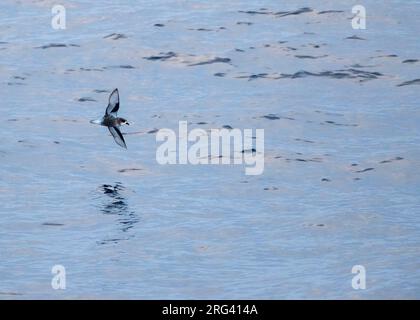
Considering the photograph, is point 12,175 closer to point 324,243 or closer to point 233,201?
point 233,201

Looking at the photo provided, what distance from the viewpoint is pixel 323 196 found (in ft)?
86.5

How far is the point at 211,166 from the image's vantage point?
92.1 feet

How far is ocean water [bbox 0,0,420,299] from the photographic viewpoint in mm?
22859

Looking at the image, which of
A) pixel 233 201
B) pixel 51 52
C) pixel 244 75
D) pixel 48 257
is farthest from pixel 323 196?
pixel 51 52

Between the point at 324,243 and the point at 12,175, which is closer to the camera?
the point at 324,243

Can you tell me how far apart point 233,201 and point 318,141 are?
4562 millimetres

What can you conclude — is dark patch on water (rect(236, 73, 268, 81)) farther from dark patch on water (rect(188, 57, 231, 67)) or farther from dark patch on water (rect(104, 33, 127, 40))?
dark patch on water (rect(104, 33, 127, 40))

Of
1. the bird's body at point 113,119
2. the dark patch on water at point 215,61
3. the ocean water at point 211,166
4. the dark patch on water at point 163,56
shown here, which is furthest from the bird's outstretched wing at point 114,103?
the dark patch on water at point 163,56

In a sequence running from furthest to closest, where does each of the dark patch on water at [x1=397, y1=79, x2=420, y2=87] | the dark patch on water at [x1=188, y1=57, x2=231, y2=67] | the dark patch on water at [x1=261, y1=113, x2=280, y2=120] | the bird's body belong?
the dark patch on water at [x1=188, y1=57, x2=231, y2=67] → the dark patch on water at [x1=397, y1=79, x2=420, y2=87] → the dark patch on water at [x1=261, y1=113, x2=280, y2=120] → the bird's body

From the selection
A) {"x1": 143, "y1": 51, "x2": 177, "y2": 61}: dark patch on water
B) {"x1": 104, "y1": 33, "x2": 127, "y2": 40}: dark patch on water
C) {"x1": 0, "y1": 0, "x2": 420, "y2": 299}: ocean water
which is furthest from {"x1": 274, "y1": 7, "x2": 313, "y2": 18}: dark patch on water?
{"x1": 104, "y1": 33, "x2": 127, "y2": 40}: dark patch on water

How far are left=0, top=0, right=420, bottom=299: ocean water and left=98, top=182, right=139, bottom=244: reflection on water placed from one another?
53mm

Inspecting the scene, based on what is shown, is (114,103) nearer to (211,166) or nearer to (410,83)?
(211,166)

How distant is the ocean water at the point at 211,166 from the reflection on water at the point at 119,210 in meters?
0.05

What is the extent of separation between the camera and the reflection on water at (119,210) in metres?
24.3
